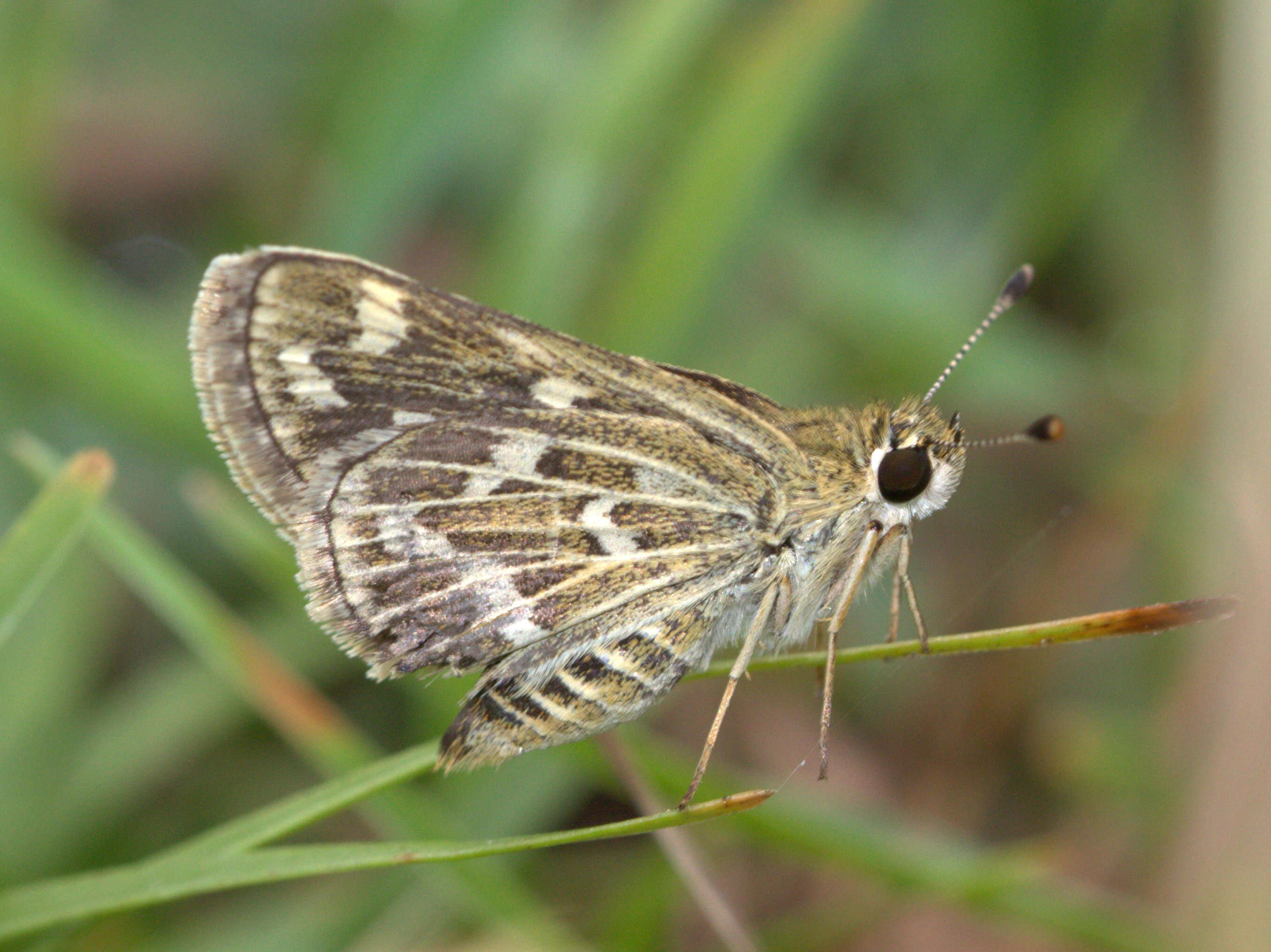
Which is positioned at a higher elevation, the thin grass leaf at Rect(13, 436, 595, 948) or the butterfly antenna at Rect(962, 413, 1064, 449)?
the butterfly antenna at Rect(962, 413, 1064, 449)

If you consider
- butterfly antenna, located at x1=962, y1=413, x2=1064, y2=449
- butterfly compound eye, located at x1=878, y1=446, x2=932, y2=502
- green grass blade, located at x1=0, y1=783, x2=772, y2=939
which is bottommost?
green grass blade, located at x1=0, y1=783, x2=772, y2=939

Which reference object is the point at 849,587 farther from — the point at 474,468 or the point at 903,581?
the point at 474,468

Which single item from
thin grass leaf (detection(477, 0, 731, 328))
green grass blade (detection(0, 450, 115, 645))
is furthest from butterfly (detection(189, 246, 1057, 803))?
thin grass leaf (detection(477, 0, 731, 328))

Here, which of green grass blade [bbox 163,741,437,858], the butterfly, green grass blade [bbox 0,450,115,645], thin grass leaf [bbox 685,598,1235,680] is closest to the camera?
thin grass leaf [bbox 685,598,1235,680]

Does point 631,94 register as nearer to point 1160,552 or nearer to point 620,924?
point 1160,552

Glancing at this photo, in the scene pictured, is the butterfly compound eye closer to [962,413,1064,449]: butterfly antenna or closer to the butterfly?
the butterfly

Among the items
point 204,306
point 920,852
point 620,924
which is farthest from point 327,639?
point 920,852

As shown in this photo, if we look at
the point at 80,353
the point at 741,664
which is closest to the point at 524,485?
the point at 741,664
